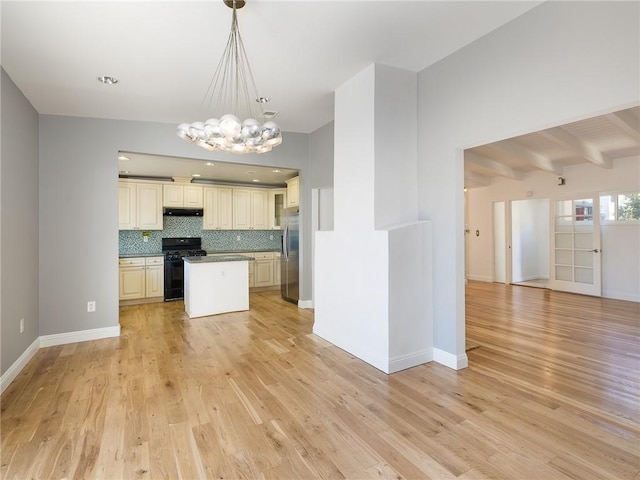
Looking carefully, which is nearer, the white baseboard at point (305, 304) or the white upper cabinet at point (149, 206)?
the white baseboard at point (305, 304)

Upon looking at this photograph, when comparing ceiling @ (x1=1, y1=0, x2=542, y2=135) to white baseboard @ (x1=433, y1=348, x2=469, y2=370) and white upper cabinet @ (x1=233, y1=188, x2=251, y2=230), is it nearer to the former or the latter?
white baseboard @ (x1=433, y1=348, x2=469, y2=370)

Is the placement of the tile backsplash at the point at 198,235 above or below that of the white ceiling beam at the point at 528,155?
below

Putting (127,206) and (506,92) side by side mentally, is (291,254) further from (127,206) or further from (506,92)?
(506,92)

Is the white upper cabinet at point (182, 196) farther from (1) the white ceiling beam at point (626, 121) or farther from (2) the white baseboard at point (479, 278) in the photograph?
(2) the white baseboard at point (479, 278)

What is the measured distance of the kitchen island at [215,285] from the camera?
495cm

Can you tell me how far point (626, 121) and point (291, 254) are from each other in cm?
509

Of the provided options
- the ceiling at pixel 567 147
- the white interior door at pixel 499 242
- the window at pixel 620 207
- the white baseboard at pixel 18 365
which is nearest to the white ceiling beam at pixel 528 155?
the ceiling at pixel 567 147

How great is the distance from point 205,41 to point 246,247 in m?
5.62

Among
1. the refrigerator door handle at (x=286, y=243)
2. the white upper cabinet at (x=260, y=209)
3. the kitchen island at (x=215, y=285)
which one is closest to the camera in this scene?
the kitchen island at (x=215, y=285)

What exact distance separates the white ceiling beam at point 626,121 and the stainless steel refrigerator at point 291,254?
4396mm

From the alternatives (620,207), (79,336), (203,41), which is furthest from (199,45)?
(620,207)

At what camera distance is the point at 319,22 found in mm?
2430

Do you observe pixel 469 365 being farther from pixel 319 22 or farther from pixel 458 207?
pixel 319 22

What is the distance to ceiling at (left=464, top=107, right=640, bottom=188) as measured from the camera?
4.38 metres
